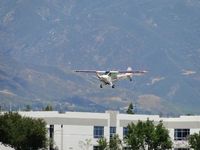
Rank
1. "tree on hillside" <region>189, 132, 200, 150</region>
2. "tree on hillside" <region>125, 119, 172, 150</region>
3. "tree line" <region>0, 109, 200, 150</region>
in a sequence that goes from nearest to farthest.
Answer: "tree line" <region>0, 109, 200, 150</region> → "tree on hillside" <region>125, 119, 172, 150</region> → "tree on hillside" <region>189, 132, 200, 150</region>

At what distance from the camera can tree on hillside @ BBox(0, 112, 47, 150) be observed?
596ft

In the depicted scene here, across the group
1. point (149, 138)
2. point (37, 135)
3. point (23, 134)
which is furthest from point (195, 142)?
point (23, 134)

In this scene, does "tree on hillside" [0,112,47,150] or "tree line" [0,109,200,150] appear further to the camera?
"tree line" [0,109,200,150]

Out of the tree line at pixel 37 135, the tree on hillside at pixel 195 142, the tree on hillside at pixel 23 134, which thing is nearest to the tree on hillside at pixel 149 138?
the tree line at pixel 37 135

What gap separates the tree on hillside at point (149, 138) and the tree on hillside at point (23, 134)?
48.4 feet

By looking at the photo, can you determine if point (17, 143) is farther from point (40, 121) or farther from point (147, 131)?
point (147, 131)

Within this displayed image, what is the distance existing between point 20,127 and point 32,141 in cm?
301

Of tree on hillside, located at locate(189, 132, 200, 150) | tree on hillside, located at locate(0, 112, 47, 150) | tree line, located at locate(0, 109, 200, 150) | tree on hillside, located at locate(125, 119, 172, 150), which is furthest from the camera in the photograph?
tree on hillside, located at locate(189, 132, 200, 150)

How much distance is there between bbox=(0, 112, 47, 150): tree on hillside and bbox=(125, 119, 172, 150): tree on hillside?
14.8 m

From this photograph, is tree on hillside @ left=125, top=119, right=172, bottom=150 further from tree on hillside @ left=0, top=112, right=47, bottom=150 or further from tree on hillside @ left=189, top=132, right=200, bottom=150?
tree on hillside @ left=0, top=112, right=47, bottom=150

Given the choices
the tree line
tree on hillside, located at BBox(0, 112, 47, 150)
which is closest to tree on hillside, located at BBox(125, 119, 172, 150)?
the tree line

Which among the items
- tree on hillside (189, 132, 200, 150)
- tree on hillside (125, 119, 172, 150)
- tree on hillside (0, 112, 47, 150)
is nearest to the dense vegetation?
tree on hillside (125, 119, 172, 150)

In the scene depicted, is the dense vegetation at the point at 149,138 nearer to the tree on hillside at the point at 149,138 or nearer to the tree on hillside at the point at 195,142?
the tree on hillside at the point at 149,138

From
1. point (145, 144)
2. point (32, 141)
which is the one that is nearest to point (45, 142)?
point (32, 141)
